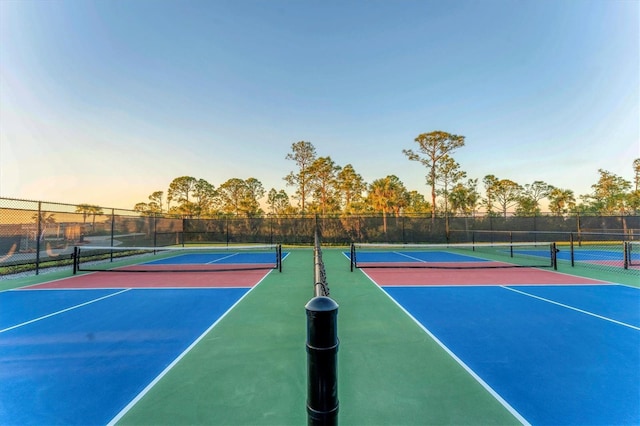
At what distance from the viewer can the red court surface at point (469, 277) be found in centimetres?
741

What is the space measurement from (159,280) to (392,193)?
23.6 m

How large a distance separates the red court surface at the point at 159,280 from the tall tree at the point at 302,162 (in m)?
22.1

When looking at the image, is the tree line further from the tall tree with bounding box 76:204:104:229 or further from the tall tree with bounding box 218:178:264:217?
the tall tree with bounding box 76:204:104:229

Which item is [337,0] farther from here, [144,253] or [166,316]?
[144,253]

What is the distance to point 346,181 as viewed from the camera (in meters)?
33.4

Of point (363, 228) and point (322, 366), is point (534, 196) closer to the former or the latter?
point (363, 228)

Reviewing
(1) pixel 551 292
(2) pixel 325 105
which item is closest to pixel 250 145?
(2) pixel 325 105

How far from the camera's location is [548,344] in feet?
11.5

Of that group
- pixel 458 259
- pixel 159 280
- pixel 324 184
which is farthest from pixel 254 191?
pixel 458 259

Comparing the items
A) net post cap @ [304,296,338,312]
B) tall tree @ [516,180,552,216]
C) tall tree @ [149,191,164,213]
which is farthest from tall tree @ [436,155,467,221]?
tall tree @ [149,191,164,213]

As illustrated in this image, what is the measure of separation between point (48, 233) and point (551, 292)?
16790mm

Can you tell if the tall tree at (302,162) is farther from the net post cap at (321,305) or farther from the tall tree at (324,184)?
the net post cap at (321,305)

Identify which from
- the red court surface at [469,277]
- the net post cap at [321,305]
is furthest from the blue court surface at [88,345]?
the red court surface at [469,277]

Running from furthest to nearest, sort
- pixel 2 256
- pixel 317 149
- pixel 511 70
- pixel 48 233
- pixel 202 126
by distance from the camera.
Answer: pixel 317 149, pixel 202 126, pixel 511 70, pixel 48 233, pixel 2 256
